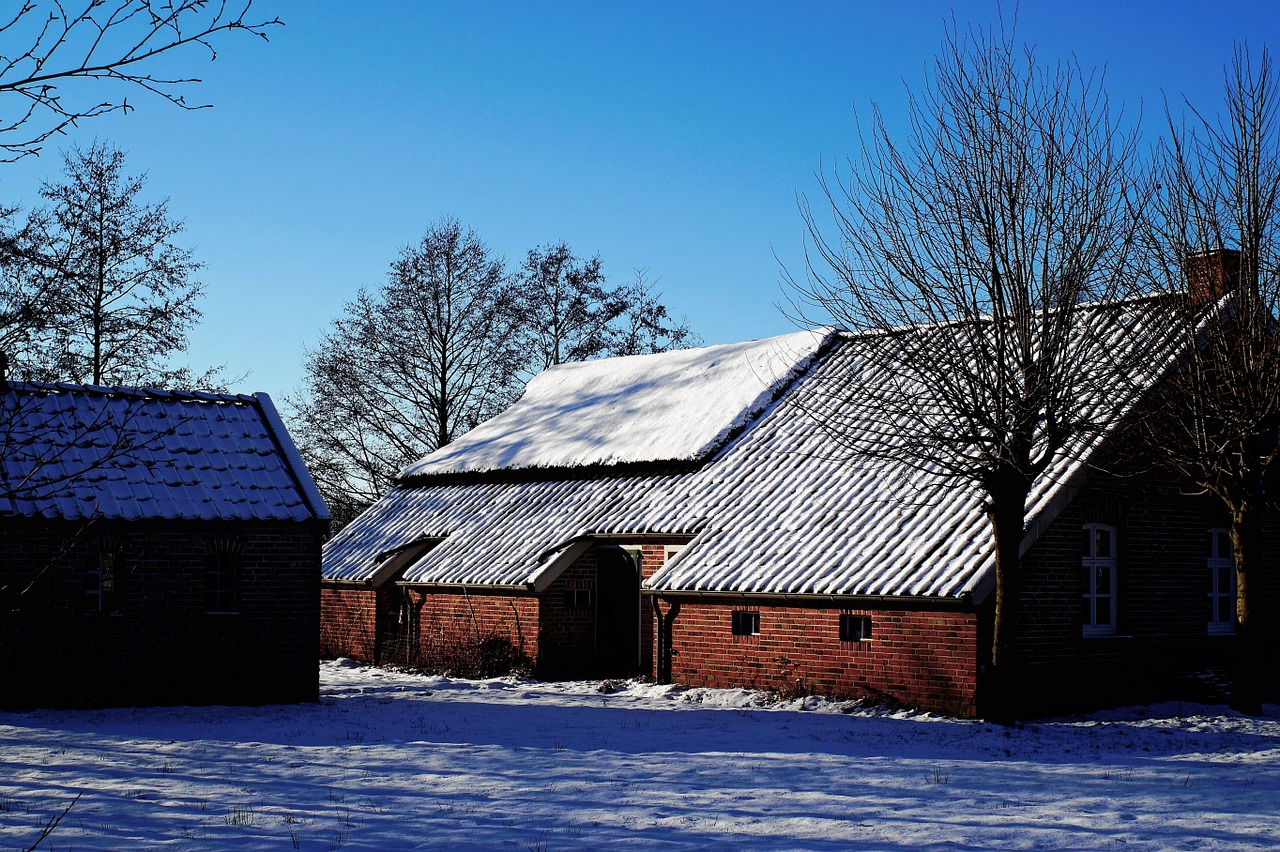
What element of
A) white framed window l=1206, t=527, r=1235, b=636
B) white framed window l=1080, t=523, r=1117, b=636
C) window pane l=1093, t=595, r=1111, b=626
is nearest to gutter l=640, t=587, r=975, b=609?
white framed window l=1080, t=523, r=1117, b=636

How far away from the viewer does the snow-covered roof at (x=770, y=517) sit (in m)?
17.9

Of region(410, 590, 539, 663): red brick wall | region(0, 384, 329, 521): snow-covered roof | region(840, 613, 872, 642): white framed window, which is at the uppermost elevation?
region(0, 384, 329, 521): snow-covered roof

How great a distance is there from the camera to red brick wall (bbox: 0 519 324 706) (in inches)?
685

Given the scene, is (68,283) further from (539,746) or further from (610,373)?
(539,746)

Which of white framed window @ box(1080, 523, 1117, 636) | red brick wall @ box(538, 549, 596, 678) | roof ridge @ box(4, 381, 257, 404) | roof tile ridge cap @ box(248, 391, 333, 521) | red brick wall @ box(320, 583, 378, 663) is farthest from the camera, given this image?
red brick wall @ box(320, 583, 378, 663)

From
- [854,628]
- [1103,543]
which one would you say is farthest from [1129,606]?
[854,628]

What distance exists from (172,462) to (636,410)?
11.0 m

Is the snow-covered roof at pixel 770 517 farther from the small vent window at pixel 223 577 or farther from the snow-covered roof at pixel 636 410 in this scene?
the small vent window at pixel 223 577

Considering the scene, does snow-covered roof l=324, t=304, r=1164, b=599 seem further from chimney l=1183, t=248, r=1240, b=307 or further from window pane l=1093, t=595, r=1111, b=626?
window pane l=1093, t=595, r=1111, b=626

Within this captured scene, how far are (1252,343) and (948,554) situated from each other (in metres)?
4.78

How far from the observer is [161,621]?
18312mm

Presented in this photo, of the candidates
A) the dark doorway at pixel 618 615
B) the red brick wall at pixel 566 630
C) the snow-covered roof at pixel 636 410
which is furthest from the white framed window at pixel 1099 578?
the red brick wall at pixel 566 630

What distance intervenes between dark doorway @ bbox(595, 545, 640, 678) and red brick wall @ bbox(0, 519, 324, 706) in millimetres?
5771

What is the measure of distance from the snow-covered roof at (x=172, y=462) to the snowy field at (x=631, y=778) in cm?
289
